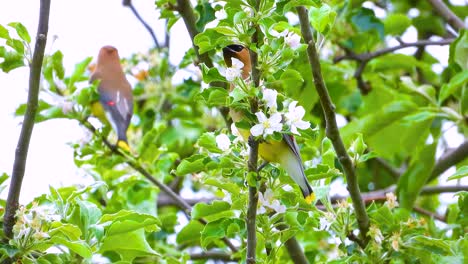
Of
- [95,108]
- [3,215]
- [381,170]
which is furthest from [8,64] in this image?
[381,170]

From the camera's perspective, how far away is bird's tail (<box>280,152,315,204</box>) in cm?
291

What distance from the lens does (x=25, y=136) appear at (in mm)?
2766

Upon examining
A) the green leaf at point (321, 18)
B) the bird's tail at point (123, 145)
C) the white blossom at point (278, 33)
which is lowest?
→ the bird's tail at point (123, 145)

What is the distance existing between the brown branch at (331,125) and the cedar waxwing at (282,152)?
139 mm

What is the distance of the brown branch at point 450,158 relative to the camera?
4.36 metres

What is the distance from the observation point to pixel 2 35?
2.99 m

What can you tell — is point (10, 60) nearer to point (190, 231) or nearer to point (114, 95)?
point (190, 231)

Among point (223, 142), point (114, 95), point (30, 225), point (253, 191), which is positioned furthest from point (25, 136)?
point (114, 95)

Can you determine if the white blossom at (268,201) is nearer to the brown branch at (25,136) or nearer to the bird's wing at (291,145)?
the bird's wing at (291,145)

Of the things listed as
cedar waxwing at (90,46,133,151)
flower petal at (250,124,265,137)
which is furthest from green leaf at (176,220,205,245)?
flower petal at (250,124,265,137)

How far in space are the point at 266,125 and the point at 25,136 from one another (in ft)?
2.59

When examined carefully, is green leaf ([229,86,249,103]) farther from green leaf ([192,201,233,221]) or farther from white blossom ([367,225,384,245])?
white blossom ([367,225,384,245])

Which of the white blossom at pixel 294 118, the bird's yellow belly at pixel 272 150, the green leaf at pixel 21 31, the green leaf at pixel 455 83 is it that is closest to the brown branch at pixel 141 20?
the green leaf at pixel 455 83

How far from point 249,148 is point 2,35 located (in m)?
0.94
